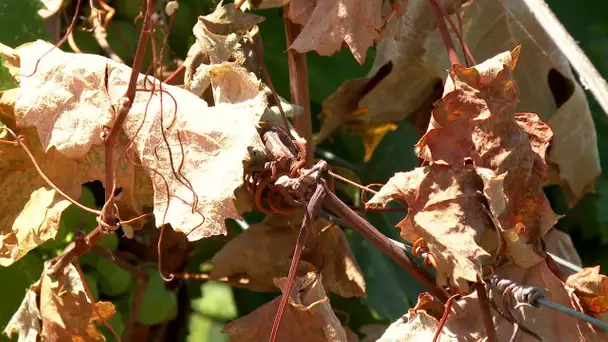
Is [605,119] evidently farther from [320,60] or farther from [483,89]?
[483,89]

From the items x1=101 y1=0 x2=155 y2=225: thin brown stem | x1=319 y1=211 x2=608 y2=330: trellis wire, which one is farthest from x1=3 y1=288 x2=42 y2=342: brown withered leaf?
x1=319 y1=211 x2=608 y2=330: trellis wire

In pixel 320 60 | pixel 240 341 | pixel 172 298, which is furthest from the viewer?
pixel 320 60

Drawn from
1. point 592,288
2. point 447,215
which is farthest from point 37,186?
point 592,288

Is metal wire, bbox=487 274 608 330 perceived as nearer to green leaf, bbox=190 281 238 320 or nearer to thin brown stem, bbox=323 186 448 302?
thin brown stem, bbox=323 186 448 302

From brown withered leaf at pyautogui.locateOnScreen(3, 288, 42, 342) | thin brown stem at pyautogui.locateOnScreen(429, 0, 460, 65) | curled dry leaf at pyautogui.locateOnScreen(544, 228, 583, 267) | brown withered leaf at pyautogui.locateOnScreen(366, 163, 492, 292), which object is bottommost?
brown withered leaf at pyautogui.locateOnScreen(3, 288, 42, 342)

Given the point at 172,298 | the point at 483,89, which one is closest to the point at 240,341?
the point at 172,298

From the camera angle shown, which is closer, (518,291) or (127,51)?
(518,291)

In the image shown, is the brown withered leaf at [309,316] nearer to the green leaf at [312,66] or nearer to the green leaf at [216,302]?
the green leaf at [216,302]
